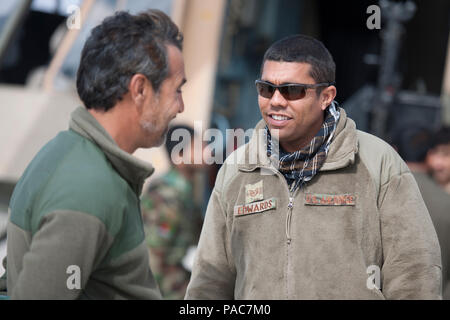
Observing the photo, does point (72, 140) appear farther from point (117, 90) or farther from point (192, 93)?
point (192, 93)

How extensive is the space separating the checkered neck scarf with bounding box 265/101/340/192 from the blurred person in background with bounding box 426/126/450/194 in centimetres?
201

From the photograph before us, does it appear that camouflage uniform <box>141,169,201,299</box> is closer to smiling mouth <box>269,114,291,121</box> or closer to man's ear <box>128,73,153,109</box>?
smiling mouth <box>269,114,291,121</box>

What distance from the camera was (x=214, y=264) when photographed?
2.38m

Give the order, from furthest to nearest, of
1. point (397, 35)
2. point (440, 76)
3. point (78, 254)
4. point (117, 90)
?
1. point (440, 76)
2. point (397, 35)
3. point (117, 90)
4. point (78, 254)

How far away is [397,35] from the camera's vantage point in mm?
8289

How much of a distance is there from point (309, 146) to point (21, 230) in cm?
101

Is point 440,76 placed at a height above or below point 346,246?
above

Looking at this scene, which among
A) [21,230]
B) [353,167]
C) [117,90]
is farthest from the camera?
[353,167]

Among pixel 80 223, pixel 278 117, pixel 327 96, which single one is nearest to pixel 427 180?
pixel 327 96

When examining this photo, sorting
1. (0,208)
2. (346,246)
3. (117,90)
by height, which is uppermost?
(117,90)

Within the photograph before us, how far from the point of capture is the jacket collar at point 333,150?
223cm

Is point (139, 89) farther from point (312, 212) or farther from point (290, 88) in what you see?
point (312, 212)

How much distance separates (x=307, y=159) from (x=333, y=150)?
0.10m

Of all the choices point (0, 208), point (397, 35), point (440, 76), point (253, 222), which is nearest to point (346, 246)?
point (253, 222)
